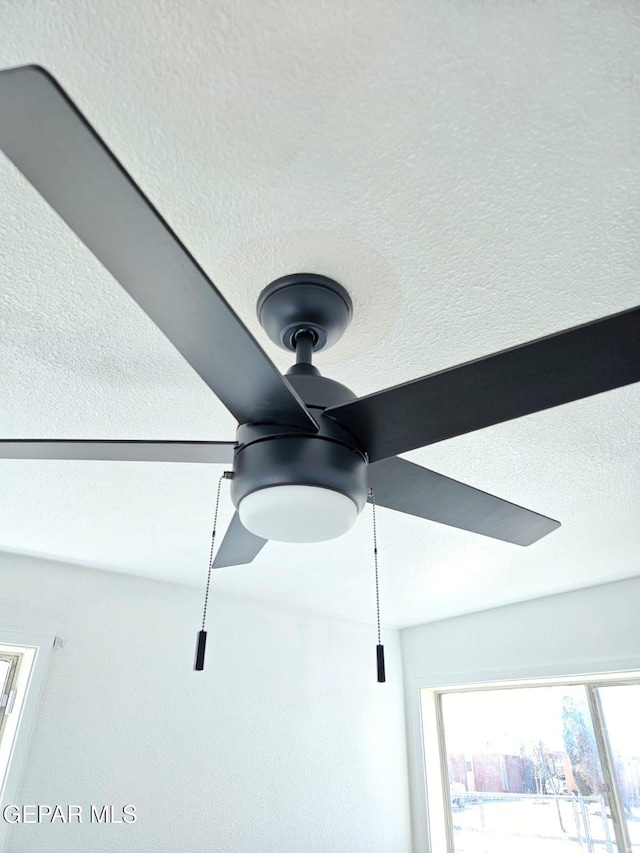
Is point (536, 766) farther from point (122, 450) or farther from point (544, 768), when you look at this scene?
point (122, 450)

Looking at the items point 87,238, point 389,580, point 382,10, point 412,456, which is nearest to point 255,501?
point 87,238

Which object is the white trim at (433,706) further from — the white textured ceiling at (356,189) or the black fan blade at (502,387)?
the black fan blade at (502,387)

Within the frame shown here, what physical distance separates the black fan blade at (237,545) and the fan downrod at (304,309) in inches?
16.7

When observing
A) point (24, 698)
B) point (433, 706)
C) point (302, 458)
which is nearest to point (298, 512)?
point (302, 458)

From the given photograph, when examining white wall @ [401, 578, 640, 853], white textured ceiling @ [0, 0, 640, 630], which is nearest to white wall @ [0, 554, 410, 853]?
white wall @ [401, 578, 640, 853]

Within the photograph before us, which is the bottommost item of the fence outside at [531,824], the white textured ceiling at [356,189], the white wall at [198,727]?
the fence outside at [531,824]

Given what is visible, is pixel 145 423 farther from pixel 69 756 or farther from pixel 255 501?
pixel 69 756

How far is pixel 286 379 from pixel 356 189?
356mm

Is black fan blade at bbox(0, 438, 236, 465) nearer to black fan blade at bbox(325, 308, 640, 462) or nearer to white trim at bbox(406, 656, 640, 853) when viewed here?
black fan blade at bbox(325, 308, 640, 462)

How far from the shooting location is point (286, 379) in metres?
1.00

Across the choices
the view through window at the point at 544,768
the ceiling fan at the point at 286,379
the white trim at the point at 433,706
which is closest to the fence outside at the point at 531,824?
the view through window at the point at 544,768

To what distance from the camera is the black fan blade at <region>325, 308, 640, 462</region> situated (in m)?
0.77

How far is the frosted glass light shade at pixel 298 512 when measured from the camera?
0.96 meters

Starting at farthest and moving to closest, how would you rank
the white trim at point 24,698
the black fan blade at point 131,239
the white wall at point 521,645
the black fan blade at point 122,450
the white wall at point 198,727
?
the white wall at point 521,645 < the white wall at point 198,727 < the white trim at point 24,698 < the black fan blade at point 122,450 < the black fan blade at point 131,239
